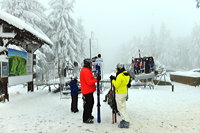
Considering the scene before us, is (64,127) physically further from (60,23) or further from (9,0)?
(60,23)

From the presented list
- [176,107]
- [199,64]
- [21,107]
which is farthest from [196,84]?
[199,64]

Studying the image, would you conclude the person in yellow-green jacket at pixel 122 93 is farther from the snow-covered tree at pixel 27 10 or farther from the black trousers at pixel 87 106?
the snow-covered tree at pixel 27 10

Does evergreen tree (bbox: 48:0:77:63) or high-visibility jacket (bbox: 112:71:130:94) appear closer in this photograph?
high-visibility jacket (bbox: 112:71:130:94)

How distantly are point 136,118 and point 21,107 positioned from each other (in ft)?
16.7

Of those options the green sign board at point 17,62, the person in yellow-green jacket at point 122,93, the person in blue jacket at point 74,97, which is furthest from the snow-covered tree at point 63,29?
the person in yellow-green jacket at point 122,93

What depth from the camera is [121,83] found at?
6188mm

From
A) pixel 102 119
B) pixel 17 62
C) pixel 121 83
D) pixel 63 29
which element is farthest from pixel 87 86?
pixel 63 29

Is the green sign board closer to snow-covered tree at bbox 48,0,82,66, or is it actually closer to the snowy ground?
the snowy ground

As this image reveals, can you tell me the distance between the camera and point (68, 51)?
1115 inches

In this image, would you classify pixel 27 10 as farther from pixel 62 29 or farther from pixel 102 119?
pixel 102 119

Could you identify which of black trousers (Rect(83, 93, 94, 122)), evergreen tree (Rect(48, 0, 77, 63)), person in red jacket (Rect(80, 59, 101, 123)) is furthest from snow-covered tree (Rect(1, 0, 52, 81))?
black trousers (Rect(83, 93, 94, 122))

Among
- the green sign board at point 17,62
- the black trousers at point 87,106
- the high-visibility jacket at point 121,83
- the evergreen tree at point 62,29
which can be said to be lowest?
the black trousers at point 87,106

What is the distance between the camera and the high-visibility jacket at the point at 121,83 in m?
6.14

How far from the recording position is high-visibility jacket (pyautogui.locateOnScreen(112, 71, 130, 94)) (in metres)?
6.14
